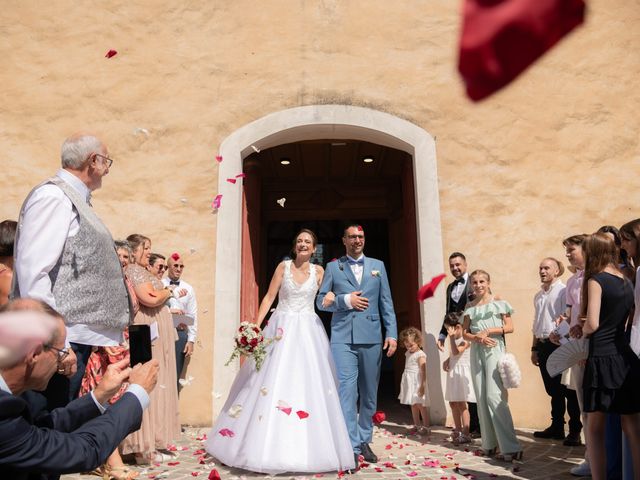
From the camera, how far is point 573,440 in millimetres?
5941

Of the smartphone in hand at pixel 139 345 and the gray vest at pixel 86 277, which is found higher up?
the gray vest at pixel 86 277

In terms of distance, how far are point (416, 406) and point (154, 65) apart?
5666 mm

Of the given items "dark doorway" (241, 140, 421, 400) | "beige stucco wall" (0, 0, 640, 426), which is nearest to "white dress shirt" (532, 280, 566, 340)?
"beige stucco wall" (0, 0, 640, 426)

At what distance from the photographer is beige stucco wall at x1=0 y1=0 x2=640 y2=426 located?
292 inches

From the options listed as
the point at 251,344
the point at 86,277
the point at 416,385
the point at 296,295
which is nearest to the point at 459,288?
the point at 416,385

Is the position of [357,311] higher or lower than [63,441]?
higher

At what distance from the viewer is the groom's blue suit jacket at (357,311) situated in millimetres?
5332

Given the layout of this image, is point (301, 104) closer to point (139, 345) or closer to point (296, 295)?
point (296, 295)

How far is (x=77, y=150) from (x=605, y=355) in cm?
351

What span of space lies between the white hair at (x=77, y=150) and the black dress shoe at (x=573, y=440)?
5322mm

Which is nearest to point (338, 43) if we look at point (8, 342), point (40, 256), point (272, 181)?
point (272, 181)

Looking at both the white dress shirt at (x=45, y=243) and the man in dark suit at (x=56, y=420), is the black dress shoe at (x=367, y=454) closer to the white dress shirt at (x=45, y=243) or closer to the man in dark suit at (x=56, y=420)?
the white dress shirt at (x=45, y=243)

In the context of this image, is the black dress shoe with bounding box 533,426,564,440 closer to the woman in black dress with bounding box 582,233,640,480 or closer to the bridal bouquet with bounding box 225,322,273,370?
the woman in black dress with bounding box 582,233,640,480

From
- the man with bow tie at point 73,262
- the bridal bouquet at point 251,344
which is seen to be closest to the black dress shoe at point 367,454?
the bridal bouquet at point 251,344
